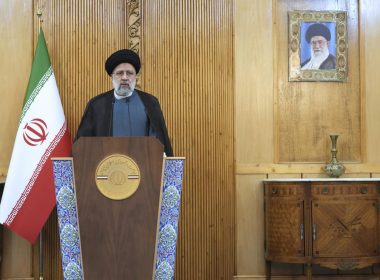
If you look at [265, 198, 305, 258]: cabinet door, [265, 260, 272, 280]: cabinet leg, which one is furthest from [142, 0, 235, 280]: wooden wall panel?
[265, 198, 305, 258]: cabinet door

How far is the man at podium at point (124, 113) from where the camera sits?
3.56 m

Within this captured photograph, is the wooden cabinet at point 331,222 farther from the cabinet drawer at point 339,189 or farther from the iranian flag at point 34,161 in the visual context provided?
the iranian flag at point 34,161

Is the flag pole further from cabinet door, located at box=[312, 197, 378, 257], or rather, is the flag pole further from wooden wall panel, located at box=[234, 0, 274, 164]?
cabinet door, located at box=[312, 197, 378, 257]

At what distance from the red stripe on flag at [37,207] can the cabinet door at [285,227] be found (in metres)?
1.65

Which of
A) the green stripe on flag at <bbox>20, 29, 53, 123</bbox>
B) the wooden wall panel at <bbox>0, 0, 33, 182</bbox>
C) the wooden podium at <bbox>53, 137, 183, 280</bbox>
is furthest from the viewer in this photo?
the wooden wall panel at <bbox>0, 0, 33, 182</bbox>

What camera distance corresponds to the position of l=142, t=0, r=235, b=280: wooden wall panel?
451cm

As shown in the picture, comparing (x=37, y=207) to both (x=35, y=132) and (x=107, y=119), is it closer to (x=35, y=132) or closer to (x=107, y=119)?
(x=35, y=132)

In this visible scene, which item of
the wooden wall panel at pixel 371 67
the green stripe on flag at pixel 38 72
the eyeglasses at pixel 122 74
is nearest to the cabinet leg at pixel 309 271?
the wooden wall panel at pixel 371 67

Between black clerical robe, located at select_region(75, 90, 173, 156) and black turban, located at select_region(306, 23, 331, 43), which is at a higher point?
black turban, located at select_region(306, 23, 331, 43)

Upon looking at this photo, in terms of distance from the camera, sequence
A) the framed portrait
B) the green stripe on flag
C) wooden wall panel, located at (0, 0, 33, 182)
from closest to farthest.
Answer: the green stripe on flag < wooden wall panel, located at (0, 0, 33, 182) < the framed portrait

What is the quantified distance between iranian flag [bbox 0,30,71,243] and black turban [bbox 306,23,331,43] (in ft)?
6.89

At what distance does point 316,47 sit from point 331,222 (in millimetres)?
1455

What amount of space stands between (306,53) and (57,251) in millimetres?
2540

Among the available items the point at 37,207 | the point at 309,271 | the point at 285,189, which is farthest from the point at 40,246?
the point at 309,271
